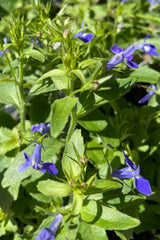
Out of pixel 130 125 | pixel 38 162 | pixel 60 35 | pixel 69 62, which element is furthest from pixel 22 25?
pixel 130 125

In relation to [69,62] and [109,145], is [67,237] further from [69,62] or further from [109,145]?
[69,62]

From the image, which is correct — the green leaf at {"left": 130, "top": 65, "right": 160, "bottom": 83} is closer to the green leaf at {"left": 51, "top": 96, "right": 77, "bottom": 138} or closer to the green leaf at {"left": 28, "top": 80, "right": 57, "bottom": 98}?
the green leaf at {"left": 28, "top": 80, "right": 57, "bottom": 98}

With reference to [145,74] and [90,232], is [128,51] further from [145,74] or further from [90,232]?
[90,232]

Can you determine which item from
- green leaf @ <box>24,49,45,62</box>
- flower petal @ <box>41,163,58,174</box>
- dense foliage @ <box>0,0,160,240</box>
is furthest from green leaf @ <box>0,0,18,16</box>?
flower petal @ <box>41,163,58,174</box>

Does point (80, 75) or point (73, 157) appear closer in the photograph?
point (80, 75)

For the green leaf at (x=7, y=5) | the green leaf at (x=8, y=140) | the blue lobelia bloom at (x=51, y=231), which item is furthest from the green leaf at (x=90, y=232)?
the green leaf at (x=7, y=5)

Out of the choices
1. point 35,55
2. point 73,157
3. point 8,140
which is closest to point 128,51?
point 35,55

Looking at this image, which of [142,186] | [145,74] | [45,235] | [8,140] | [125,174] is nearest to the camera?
[45,235]

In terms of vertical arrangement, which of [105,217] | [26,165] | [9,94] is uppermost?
[9,94]
